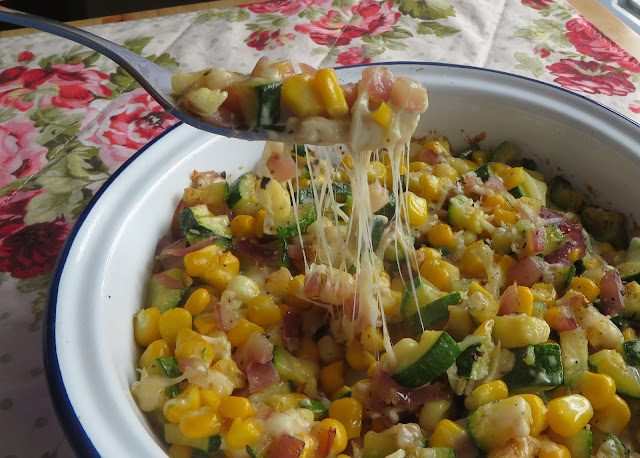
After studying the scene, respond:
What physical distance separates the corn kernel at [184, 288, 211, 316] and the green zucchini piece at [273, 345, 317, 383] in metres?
0.27

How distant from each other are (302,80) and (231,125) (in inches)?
8.7

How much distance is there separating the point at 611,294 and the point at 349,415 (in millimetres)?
942

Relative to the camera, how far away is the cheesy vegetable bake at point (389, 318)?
1.62 meters

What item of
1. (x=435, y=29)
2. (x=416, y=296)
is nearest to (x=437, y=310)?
(x=416, y=296)

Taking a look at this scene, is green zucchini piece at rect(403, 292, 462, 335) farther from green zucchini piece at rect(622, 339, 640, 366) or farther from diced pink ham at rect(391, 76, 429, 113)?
diced pink ham at rect(391, 76, 429, 113)

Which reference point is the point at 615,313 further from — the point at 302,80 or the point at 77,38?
the point at 77,38

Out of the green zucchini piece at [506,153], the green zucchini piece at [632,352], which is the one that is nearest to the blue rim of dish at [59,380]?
the green zucchini piece at [632,352]

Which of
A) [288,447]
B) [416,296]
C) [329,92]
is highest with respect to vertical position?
[329,92]

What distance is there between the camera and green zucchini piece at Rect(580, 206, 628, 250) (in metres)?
2.27

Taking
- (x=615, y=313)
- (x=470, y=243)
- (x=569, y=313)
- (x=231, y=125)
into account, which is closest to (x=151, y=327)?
(x=231, y=125)

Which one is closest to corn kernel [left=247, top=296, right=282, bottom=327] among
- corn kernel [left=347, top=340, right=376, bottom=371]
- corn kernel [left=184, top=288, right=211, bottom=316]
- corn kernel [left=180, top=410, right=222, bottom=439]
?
corn kernel [left=184, top=288, right=211, bottom=316]

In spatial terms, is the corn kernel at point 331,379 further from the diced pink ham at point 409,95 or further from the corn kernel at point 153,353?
the diced pink ham at point 409,95

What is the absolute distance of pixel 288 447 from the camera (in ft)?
5.05

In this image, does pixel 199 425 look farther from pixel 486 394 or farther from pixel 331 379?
pixel 486 394
